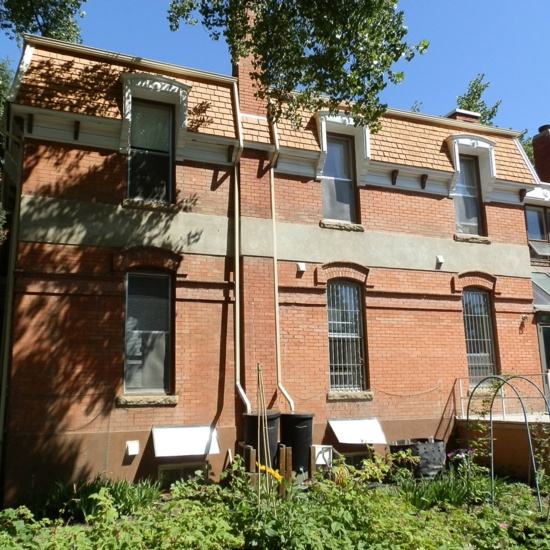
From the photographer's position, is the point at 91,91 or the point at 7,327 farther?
the point at 91,91

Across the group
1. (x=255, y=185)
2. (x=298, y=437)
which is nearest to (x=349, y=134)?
(x=255, y=185)

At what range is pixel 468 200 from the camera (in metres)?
14.0

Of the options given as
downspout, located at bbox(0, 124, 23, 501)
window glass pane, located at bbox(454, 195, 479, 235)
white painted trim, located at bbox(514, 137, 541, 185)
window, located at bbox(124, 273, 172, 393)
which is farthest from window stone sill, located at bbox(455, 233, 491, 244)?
downspout, located at bbox(0, 124, 23, 501)

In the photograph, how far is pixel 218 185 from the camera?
448 inches

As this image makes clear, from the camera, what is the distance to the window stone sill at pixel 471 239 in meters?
13.4

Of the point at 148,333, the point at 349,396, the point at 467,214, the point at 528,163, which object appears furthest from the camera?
the point at 528,163

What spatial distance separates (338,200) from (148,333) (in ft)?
16.6

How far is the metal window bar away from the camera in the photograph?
1311cm

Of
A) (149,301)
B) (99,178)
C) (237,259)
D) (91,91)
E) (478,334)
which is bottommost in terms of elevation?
(478,334)

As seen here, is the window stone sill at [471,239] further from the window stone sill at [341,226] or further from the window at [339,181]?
the window at [339,181]

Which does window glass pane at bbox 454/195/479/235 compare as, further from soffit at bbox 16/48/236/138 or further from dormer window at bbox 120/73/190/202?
dormer window at bbox 120/73/190/202

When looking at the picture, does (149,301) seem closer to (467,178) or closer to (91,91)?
(91,91)

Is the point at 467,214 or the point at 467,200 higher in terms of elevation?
the point at 467,200

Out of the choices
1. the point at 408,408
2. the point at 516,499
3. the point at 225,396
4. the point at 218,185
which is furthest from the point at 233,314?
the point at 516,499
